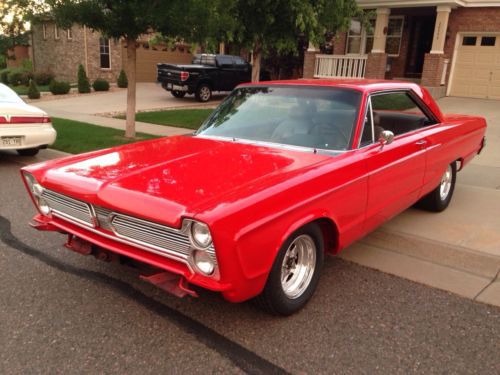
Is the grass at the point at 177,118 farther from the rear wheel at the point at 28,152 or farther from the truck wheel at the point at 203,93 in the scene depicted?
the rear wheel at the point at 28,152

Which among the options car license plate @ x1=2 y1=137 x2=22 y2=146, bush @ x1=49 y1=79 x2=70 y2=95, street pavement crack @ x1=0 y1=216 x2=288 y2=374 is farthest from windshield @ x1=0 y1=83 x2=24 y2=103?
bush @ x1=49 y1=79 x2=70 y2=95

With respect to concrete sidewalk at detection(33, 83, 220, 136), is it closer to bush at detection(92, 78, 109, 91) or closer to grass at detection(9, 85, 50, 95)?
bush at detection(92, 78, 109, 91)

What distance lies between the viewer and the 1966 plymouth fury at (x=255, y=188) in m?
2.61

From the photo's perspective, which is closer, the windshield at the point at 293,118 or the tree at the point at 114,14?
the windshield at the point at 293,118

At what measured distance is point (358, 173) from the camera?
137 inches

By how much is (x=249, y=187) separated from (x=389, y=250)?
2.20 metres

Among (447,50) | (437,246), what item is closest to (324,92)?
(437,246)

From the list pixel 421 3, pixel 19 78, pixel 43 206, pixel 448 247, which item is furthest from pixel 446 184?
pixel 19 78

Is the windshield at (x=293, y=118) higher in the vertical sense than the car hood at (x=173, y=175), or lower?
higher

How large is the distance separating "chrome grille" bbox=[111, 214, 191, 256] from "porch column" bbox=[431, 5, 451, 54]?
15.6 metres

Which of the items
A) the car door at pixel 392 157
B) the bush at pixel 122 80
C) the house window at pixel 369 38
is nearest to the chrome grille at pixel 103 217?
the car door at pixel 392 157

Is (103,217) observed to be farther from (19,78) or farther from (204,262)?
(19,78)

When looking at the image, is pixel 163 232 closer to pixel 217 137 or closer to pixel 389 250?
pixel 217 137

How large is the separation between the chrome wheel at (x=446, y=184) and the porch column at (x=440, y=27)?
39.0 ft
